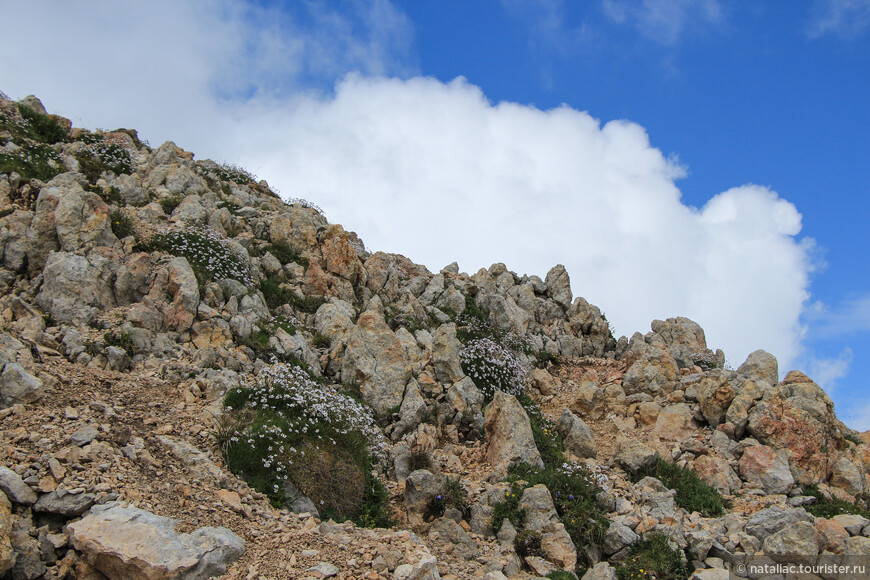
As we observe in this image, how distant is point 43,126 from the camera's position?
20.9 metres

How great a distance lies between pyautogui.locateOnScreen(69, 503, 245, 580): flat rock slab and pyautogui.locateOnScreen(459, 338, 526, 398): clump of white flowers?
8.92 meters

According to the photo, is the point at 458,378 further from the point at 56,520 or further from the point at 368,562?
the point at 56,520

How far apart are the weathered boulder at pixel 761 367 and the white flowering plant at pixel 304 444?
37.3 feet

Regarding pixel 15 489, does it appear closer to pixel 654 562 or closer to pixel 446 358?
pixel 654 562

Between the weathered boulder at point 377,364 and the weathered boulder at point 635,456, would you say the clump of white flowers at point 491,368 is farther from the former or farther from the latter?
the weathered boulder at point 635,456

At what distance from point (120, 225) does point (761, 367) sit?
60.1 feet

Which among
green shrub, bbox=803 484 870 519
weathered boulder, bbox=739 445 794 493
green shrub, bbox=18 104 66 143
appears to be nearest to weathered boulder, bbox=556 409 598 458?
weathered boulder, bbox=739 445 794 493

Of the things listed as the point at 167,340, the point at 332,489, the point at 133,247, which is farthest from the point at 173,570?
the point at 133,247

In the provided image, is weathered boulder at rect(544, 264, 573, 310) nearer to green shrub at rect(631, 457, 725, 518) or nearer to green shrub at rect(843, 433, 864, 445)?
green shrub at rect(843, 433, 864, 445)

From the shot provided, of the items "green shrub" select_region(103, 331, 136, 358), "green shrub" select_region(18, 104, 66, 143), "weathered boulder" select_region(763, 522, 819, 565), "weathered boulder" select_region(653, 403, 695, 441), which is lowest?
"green shrub" select_region(103, 331, 136, 358)

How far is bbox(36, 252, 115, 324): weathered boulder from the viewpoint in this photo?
11312 millimetres

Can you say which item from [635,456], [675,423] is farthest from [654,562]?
[675,423]

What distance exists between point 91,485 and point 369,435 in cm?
523

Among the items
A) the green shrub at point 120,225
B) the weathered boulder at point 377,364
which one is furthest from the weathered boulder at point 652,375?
the green shrub at point 120,225
